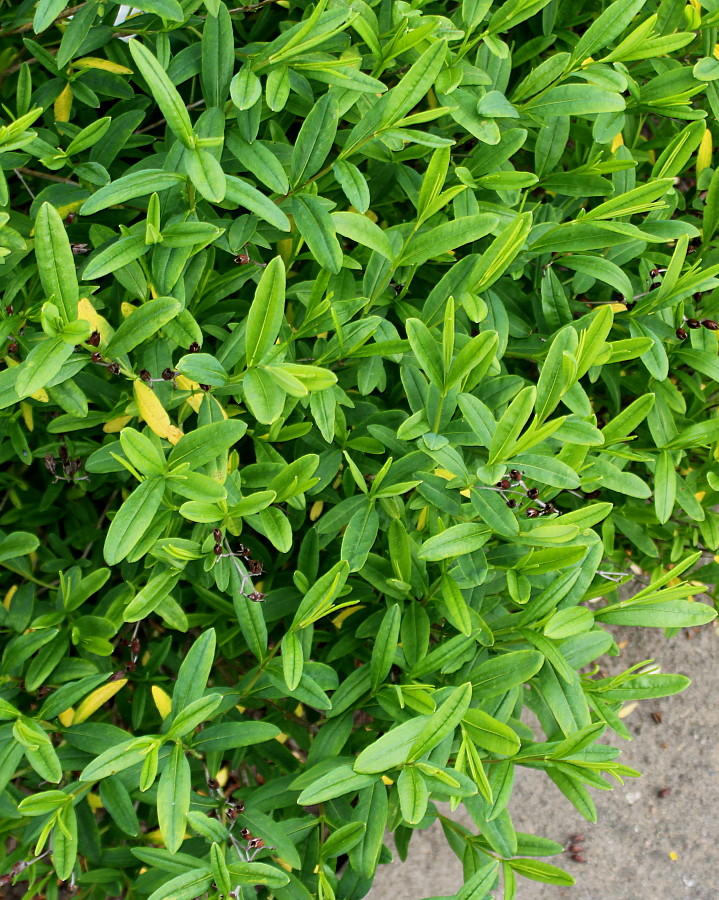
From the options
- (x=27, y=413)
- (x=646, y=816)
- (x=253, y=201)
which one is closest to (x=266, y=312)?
(x=253, y=201)

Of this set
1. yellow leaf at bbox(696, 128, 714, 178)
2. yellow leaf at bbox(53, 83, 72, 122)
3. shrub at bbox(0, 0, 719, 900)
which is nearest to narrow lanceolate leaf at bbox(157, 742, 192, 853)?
shrub at bbox(0, 0, 719, 900)

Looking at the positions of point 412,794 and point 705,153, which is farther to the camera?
point 705,153

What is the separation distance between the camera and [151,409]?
970 millimetres

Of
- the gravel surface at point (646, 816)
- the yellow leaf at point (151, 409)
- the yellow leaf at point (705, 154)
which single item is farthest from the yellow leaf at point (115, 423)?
the gravel surface at point (646, 816)

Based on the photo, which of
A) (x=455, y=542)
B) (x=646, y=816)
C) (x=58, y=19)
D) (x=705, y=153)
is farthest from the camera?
(x=646, y=816)

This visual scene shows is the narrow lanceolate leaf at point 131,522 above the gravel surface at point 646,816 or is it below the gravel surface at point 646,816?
above

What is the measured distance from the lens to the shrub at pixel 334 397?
3.01 ft

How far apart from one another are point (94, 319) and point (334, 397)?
0.30 metres

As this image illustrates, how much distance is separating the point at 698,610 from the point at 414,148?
70cm

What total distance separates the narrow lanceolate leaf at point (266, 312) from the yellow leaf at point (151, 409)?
0.15 m

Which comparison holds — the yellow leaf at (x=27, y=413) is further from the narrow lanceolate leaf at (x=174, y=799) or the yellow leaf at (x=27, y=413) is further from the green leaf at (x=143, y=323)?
the narrow lanceolate leaf at (x=174, y=799)

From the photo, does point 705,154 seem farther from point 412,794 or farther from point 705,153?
point 412,794

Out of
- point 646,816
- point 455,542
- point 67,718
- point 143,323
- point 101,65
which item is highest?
point 101,65

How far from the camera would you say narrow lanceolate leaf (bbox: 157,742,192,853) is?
0.91 meters
